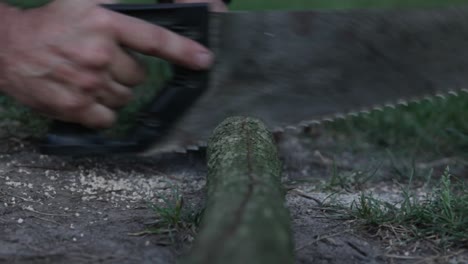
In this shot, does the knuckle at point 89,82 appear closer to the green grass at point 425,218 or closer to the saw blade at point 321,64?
the saw blade at point 321,64

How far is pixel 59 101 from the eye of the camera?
8.04ft

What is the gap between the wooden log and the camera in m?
1.40

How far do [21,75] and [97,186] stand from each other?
46cm

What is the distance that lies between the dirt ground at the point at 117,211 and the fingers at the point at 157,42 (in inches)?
16.8

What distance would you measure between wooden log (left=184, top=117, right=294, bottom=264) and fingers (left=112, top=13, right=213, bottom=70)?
274 mm

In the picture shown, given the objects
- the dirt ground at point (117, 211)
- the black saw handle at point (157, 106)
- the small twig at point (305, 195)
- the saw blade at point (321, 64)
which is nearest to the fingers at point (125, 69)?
the black saw handle at point (157, 106)

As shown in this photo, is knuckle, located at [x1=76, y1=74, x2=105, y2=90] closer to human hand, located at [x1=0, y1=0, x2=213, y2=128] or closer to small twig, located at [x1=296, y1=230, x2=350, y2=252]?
human hand, located at [x1=0, y1=0, x2=213, y2=128]

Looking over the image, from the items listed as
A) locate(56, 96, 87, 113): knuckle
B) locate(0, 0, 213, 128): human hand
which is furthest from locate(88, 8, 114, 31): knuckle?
locate(56, 96, 87, 113): knuckle

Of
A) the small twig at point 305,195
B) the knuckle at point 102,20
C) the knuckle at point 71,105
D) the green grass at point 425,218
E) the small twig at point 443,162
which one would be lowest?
the small twig at point 443,162

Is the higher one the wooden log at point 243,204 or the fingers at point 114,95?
the wooden log at point 243,204

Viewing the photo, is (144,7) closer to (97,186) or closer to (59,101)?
(59,101)

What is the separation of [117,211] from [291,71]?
0.78 m

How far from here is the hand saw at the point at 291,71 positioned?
8.09ft

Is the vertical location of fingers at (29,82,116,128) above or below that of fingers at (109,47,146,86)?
below
